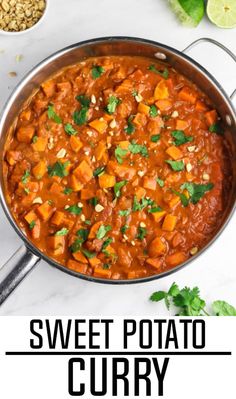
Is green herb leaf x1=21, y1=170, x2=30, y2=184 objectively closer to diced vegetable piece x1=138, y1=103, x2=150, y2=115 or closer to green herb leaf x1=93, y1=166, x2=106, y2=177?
green herb leaf x1=93, y1=166, x2=106, y2=177

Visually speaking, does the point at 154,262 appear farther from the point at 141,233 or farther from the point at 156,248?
the point at 141,233

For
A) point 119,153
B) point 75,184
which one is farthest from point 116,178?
point 75,184

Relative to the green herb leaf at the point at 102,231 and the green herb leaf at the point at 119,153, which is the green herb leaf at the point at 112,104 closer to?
the green herb leaf at the point at 119,153

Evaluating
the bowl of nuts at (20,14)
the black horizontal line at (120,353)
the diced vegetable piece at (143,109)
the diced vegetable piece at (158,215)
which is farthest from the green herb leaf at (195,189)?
the bowl of nuts at (20,14)

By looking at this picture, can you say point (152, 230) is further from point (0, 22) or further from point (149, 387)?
point (0, 22)

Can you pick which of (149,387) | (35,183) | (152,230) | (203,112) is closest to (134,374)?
(149,387)

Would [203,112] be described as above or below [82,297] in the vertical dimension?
above
